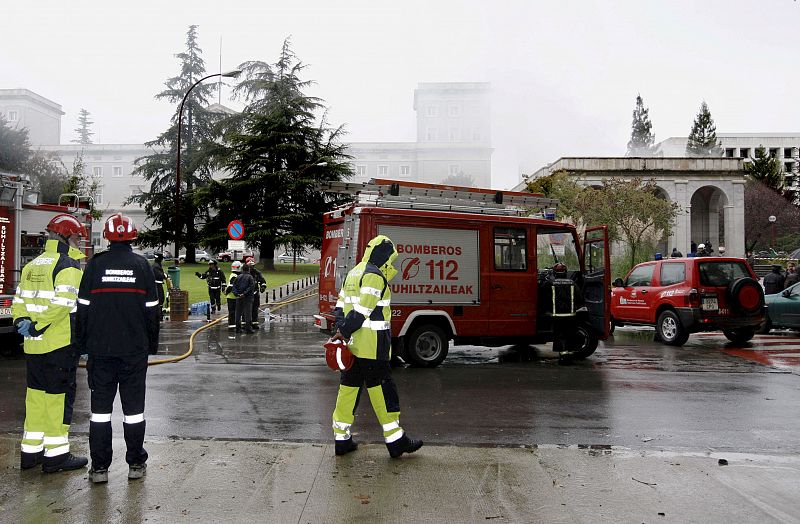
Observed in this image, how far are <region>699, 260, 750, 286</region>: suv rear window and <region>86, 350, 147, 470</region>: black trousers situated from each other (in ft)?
36.0

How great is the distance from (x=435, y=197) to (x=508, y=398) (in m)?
3.93

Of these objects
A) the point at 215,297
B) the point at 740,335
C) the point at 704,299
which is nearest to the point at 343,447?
the point at 704,299

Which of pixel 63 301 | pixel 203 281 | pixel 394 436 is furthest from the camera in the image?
pixel 203 281

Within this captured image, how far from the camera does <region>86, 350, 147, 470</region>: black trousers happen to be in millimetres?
4664

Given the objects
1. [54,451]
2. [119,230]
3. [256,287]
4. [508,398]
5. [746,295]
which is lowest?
[508,398]

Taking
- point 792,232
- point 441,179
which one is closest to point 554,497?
point 441,179

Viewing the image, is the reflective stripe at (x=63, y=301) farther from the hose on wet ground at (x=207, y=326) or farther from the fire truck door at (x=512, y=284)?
the fire truck door at (x=512, y=284)

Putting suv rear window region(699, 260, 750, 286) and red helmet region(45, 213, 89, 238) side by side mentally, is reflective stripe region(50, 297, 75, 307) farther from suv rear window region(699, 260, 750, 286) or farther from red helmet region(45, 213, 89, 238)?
suv rear window region(699, 260, 750, 286)

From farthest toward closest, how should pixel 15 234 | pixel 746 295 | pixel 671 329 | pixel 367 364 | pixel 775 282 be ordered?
1. pixel 775 282
2. pixel 671 329
3. pixel 746 295
4. pixel 15 234
5. pixel 367 364

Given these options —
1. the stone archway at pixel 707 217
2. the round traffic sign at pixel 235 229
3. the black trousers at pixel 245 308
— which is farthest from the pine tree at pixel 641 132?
the black trousers at pixel 245 308

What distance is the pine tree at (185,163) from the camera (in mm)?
43625

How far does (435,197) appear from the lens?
1061cm

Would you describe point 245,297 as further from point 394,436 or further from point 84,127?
point 84,127

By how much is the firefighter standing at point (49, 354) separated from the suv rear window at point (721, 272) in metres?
11.3
